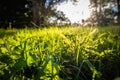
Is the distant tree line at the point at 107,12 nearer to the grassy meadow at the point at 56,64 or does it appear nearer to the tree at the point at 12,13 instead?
the tree at the point at 12,13

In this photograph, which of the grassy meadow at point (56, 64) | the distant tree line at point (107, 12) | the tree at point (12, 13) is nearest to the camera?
the grassy meadow at point (56, 64)

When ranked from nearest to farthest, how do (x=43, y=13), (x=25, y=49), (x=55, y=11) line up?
(x=25, y=49), (x=43, y=13), (x=55, y=11)

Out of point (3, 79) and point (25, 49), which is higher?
point (25, 49)

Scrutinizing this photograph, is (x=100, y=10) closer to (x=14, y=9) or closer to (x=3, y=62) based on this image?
(x=14, y=9)

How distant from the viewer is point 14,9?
1669 cm

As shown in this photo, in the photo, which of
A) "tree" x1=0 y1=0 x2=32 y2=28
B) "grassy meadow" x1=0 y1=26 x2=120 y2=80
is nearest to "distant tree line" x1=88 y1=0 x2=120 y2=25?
"tree" x1=0 y1=0 x2=32 y2=28

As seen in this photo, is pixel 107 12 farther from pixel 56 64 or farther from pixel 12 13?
pixel 56 64

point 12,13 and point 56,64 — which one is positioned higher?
point 12,13

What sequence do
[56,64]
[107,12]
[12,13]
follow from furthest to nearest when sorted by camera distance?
[107,12] → [12,13] → [56,64]

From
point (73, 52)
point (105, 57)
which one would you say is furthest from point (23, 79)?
point (105, 57)

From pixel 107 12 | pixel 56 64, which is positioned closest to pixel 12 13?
pixel 56 64

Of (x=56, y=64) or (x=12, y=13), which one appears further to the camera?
(x=12, y=13)

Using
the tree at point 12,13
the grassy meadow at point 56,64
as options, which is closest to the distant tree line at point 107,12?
the tree at point 12,13

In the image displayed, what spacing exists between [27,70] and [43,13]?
80.9 feet
